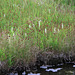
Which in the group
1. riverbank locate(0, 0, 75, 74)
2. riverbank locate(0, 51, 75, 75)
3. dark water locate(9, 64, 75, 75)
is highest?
riverbank locate(0, 0, 75, 74)

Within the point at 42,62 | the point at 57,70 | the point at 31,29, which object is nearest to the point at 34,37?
the point at 31,29

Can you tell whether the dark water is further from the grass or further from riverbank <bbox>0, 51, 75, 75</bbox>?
the grass

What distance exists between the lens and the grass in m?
4.33

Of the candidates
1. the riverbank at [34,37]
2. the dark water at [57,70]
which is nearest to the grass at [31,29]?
the riverbank at [34,37]

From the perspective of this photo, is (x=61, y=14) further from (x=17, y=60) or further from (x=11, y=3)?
(x=17, y=60)

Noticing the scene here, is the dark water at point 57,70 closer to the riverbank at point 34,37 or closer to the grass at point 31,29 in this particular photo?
the riverbank at point 34,37

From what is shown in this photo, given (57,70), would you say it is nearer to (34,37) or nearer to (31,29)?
(34,37)

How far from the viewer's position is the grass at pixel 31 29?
4.33 metres

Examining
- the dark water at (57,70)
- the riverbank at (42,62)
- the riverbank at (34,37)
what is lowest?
the dark water at (57,70)

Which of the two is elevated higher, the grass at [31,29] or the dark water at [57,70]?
the grass at [31,29]

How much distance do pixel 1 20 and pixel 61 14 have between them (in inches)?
98.5

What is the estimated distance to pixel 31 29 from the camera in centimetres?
544

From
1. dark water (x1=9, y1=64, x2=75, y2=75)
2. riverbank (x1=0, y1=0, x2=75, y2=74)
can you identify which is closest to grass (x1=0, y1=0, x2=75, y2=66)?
riverbank (x1=0, y1=0, x2=75, y2=74)

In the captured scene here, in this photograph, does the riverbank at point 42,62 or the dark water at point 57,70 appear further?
the dark water at point 57,70
